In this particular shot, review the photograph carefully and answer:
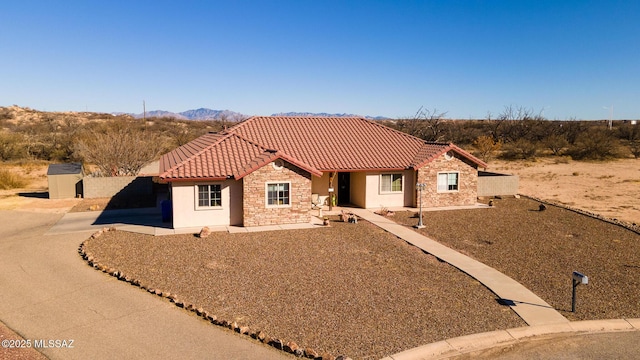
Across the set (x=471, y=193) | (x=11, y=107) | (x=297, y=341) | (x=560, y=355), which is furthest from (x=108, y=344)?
(x=11, y=107)

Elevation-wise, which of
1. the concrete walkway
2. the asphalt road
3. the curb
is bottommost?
the asphalt road

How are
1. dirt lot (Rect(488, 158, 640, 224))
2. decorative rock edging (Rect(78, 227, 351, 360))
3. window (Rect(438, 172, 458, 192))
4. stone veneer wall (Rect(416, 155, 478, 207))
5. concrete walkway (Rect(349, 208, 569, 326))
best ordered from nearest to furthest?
decorative rock edging (Rect(78, 227, 351, 360)) → concrete walkway (Rect(349, 208, 569, 326)) → stone veneer wall (Rect(416, 155, 478, 207)) → window (Rect(438, 172, 458, 192)) → dirt lot (Rect(488, 158, 640, 224))

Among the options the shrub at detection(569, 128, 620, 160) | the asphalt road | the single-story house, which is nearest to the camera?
the asphalt road

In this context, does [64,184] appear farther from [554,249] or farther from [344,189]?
[554,249]

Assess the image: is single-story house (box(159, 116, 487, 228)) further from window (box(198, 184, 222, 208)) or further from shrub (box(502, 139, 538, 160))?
shrub (box(502, 139, 538, 160))

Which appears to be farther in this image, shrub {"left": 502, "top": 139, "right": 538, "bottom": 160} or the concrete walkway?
shrub {"left": 502, "top": 139, "right": 538, "bottom": 160}

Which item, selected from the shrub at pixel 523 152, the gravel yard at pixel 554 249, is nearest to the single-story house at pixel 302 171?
the gravel yard at pixel 554 249

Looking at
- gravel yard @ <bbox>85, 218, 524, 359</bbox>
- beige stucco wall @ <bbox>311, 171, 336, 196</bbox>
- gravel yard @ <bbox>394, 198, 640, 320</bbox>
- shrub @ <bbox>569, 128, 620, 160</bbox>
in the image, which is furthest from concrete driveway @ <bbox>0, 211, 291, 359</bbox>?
shrub @ <bbox>569, 128, 620, 160</bbox>

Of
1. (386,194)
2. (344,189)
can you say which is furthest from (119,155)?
(386,194)

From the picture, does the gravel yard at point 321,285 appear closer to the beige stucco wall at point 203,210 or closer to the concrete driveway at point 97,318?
the concrete driveway at point 97,318
